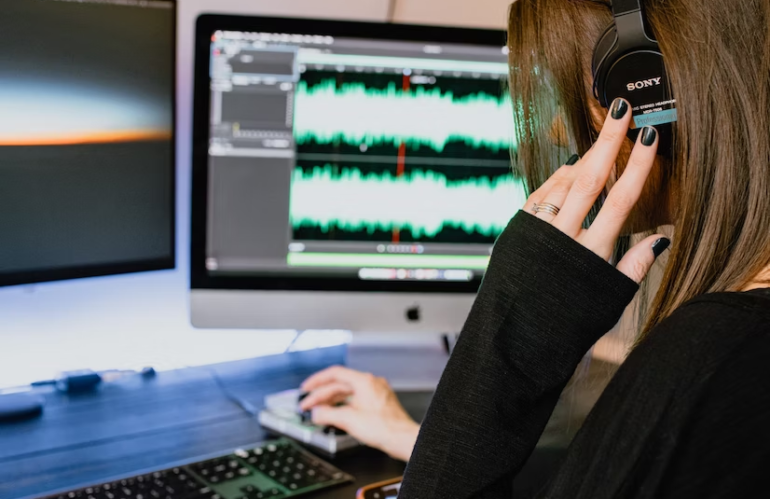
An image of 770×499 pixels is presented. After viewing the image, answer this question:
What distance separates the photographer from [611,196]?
0.71 m

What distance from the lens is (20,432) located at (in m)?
1.05

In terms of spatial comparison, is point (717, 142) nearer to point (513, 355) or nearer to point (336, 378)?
point (513, 355)

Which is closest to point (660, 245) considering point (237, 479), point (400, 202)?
point (237, 479)

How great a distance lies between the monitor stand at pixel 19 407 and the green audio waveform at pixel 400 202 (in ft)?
1.45

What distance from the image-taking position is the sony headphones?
26.2 inches

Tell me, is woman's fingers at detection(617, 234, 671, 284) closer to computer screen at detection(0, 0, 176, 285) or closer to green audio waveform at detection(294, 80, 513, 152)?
green audio waveform at detection(294, 80, 513, 152)

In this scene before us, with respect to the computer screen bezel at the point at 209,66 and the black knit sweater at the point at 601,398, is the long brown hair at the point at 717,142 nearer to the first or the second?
the black knit sweater at the point at 601,398

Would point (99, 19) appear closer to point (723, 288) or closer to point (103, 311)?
point (103, 311)

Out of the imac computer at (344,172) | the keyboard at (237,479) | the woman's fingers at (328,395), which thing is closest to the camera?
the keyboard at (237,479)

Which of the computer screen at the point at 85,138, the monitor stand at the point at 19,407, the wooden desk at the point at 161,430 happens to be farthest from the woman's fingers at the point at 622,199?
the monitor stand at the point at 19,407

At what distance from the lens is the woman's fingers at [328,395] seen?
1091mm

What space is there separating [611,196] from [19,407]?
0.85m

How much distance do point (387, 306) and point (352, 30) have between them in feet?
1.39

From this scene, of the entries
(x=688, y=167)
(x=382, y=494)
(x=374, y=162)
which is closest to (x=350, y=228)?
(x=374, y=162)
